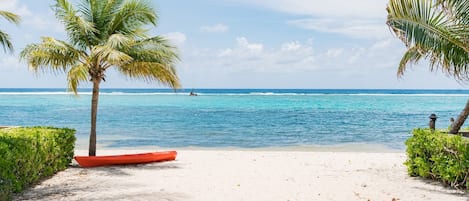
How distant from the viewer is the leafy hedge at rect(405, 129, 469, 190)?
8.15m

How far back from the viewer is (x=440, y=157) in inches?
344

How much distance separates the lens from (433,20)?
29.0 ft

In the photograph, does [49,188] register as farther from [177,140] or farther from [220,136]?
[220,136]

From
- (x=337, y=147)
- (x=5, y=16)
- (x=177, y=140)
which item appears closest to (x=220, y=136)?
(x=177, y=140)

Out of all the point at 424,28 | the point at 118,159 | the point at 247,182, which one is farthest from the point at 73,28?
the point at 424,28

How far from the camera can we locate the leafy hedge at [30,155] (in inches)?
279

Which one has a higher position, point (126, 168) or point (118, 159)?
point (118, 159)

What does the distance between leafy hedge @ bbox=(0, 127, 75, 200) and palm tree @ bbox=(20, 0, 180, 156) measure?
1.33m

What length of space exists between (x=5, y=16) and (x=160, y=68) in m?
3.80

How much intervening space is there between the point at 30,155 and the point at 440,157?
7.36 meters

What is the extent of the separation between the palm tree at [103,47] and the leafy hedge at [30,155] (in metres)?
1.33

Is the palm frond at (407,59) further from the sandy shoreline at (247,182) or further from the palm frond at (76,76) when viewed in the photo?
the palm frond at (76,76)

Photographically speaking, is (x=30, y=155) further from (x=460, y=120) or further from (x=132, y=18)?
(x=460, y=120)

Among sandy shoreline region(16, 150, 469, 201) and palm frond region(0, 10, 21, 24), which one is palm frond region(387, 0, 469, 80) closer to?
sandy shoreline region(16, 150, 469, 201)
